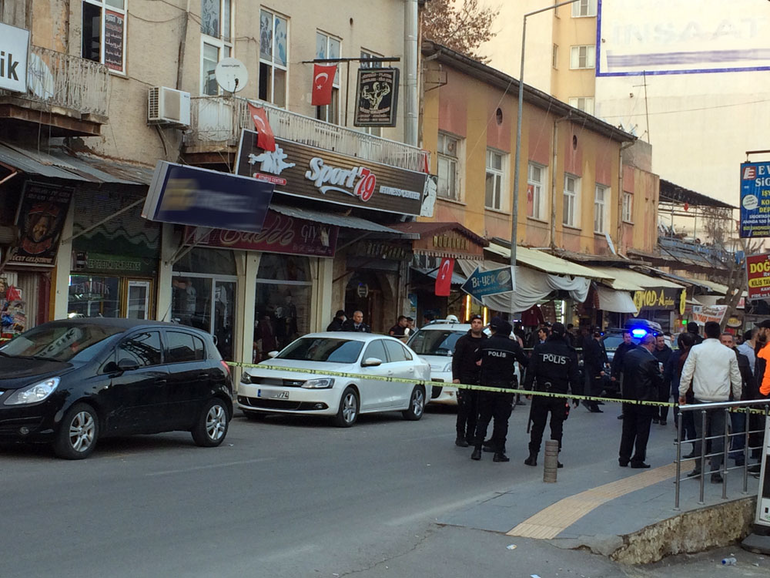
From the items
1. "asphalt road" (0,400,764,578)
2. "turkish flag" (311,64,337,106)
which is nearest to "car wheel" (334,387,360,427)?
"asphalt road" (0,400,764,578)

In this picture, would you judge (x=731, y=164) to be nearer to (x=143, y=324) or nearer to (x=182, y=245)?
(x=182, y=245)

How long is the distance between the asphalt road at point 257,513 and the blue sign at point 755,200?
10757 mm

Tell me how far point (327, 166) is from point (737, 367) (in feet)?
40.2

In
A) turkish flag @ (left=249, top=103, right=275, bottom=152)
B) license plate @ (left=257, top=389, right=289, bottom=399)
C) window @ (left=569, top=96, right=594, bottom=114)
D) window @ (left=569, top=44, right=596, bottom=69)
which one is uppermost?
window @ (left=569, top=44, right=596, bottom=69)

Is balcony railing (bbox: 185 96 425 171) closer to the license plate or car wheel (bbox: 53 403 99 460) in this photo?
the license plate

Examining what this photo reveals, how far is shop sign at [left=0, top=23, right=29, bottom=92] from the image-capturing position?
46.8ft

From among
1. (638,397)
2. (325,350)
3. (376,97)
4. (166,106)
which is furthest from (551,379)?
(376,97)

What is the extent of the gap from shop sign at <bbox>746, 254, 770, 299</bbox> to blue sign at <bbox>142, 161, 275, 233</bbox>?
9390mm

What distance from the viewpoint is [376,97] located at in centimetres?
2378

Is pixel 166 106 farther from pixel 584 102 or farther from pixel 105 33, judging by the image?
pixel 584 102

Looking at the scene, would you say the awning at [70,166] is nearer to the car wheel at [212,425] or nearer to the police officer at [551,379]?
the car wheel at [212,425]

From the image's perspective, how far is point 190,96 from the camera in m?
19.4

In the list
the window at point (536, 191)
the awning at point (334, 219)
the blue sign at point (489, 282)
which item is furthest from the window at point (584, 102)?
the awning at point (334, 219)

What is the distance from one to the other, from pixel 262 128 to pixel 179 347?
7.97 m
